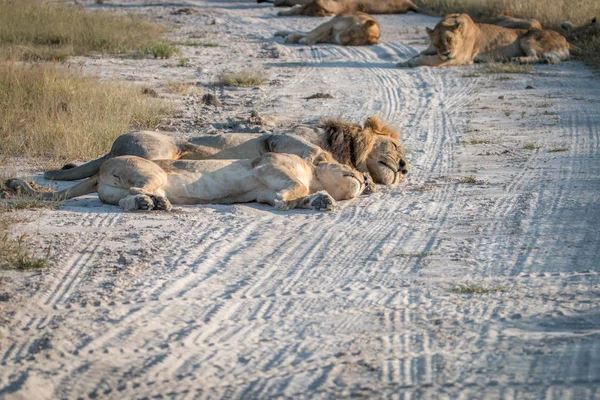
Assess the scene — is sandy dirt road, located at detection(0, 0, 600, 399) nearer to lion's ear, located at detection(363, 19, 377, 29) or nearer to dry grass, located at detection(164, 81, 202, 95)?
dry grass, located at detection(164, 81, 202, 95)

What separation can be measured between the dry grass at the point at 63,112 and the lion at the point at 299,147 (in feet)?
3.44

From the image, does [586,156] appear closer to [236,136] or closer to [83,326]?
[236,136]

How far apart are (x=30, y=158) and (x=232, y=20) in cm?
1364

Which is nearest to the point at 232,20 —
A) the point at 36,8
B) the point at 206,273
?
the point at 36,8

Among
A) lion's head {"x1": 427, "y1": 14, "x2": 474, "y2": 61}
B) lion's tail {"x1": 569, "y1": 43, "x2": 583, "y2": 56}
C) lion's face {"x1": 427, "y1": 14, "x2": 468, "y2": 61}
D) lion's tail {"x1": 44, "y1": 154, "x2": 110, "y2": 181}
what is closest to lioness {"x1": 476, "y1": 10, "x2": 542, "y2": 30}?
lion's tail {"x1": 569, "y1": 43, "x2": 583, "y2": 56}

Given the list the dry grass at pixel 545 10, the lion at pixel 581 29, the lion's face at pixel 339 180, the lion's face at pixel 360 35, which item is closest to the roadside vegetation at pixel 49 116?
the lion's face at pixel 339 180

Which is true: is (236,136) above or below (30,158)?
above

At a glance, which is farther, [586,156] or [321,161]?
[586,156]

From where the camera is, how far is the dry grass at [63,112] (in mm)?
9133

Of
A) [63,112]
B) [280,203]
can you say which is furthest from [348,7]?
[280,203]

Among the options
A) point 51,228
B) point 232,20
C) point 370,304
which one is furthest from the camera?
point 232,20

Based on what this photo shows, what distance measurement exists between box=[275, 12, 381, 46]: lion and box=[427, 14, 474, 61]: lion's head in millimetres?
2102

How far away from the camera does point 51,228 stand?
6551 millimetres

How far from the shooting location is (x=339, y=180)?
764 cm
